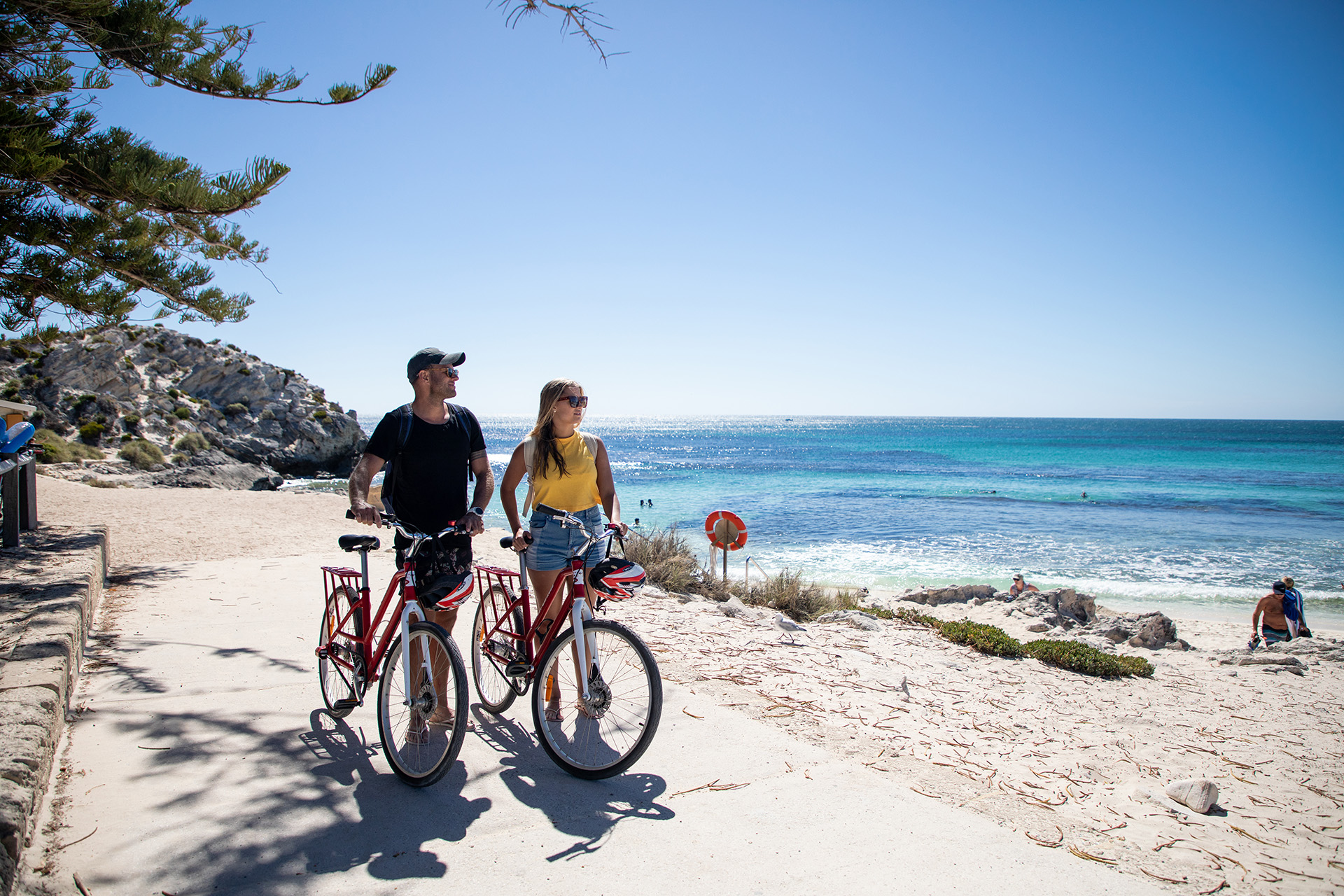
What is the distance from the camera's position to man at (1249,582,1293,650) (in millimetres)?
9844

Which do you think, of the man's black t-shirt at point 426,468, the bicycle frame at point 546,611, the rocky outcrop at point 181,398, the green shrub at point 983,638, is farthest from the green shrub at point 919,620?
the rocky outcrop at point 181,398

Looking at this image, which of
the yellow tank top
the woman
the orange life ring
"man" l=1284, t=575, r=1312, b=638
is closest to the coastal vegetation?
the orange life ring

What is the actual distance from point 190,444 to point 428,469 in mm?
34907

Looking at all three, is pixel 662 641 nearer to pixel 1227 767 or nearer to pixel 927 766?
pixel 927 766

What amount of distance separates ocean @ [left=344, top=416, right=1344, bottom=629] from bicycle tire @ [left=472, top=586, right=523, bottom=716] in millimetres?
9994

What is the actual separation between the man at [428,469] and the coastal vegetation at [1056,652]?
19.3 feet

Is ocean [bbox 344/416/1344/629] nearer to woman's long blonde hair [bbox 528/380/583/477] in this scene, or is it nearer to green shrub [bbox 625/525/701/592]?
green shrub [bbox 625/525/701/592]

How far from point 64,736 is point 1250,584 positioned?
2019 centimetres

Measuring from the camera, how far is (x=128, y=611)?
5711 millimetres

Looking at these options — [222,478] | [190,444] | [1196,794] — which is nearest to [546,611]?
→ [1196,794]

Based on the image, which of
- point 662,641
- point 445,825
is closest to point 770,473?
point 662,641

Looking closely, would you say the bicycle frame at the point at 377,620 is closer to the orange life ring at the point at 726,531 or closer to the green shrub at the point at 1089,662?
the green shrub at the point at 1089,662

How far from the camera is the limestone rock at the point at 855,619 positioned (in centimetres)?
761

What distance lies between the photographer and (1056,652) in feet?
22.6
